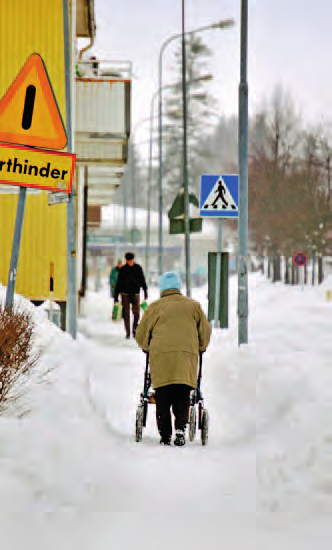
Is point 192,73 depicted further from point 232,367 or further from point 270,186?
point 232,367

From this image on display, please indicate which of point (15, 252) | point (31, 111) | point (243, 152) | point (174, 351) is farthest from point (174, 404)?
point (243, 152)

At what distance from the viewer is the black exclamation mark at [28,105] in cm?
746

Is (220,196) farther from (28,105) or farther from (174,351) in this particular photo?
(174,351)

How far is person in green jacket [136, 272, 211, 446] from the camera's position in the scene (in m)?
6.55

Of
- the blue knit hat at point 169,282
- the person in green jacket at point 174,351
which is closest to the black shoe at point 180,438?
the person in green jacket at point 174,351

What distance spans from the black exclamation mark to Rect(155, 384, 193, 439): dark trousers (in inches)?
112

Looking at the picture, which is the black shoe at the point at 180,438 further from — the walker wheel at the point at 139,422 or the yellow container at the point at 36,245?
the yellow container at the point at 36,245

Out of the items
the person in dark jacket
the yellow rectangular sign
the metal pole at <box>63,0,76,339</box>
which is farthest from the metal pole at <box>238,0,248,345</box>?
the yellow rectangular sign

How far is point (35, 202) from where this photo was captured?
15555 millimetres

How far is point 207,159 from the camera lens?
→ 74.9 meters

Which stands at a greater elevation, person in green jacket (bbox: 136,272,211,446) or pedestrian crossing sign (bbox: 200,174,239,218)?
pedestrian crossing sign (bbox: 200,174,239,218)

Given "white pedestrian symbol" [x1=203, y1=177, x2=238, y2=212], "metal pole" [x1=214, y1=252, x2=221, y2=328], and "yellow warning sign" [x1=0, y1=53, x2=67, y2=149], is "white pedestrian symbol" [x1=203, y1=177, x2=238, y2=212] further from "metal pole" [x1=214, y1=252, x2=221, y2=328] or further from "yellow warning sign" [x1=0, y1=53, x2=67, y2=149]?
"yellow warning sign" [x1=0, y1=53, x2=67, y2=149]

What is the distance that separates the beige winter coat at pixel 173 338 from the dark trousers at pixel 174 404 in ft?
0.31

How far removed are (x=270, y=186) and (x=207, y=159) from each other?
32103mm
